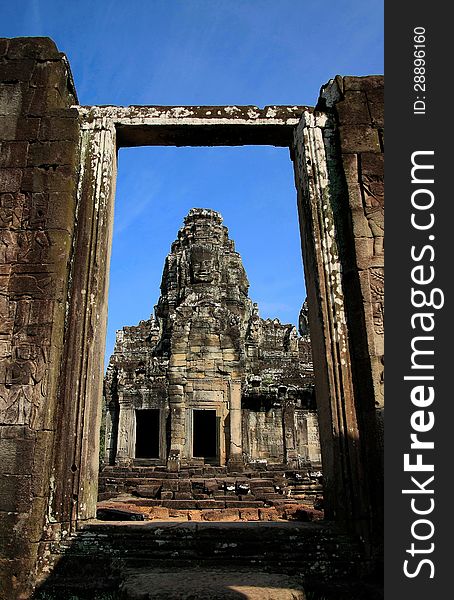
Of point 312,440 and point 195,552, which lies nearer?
point 195,552

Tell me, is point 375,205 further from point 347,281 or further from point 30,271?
point 30,271

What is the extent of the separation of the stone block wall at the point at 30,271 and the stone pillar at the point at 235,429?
12.8 meters

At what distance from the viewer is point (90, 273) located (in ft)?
16.3

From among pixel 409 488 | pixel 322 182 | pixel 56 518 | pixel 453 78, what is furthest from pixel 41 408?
pixel 453 78

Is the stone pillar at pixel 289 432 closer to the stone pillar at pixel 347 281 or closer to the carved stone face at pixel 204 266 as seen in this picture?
the carved stone face at pixel 204 266

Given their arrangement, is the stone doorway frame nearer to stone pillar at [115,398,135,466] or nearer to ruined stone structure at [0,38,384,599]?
ruined stone structure at [0,38,384,599]

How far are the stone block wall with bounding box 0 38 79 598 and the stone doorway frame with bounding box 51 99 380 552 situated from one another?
0.16 meters

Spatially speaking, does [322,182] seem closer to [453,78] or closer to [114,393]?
[453,78]

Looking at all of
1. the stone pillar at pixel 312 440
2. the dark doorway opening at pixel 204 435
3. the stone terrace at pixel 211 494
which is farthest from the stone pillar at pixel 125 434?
the stone pillar at pixel 312 440

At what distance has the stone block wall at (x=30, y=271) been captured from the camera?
413 cm

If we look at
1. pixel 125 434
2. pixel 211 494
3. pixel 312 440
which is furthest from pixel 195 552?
pixel 312 440

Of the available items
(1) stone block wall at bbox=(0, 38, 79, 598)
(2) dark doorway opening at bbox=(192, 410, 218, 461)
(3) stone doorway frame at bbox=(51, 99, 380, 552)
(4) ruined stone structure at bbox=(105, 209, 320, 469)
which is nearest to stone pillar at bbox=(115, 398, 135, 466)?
(4) ruined stone structure at bbox=(105, 209, 320, 469)

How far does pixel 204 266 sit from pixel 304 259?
21.0 meters

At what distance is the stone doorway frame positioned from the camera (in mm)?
4480
